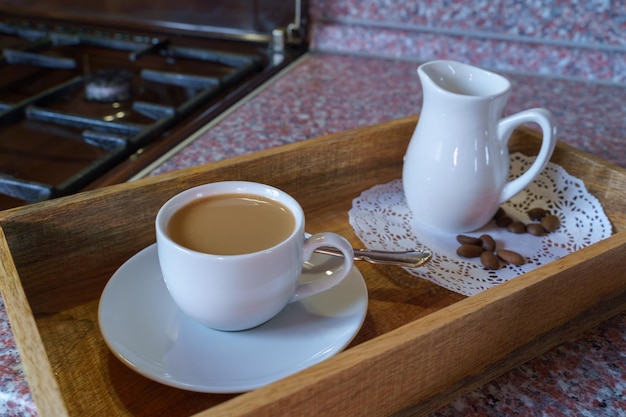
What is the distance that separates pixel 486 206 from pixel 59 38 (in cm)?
101

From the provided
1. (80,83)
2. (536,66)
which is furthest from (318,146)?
(536,66)

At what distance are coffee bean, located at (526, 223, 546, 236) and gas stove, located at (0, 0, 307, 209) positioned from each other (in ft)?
1.59

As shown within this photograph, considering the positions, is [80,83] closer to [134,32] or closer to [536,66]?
[134,32]

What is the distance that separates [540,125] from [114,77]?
2.37 ft

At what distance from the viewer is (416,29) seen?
1.25m

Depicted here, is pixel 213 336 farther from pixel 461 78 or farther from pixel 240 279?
pixel 461 78

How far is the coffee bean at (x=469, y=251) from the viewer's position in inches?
25.6

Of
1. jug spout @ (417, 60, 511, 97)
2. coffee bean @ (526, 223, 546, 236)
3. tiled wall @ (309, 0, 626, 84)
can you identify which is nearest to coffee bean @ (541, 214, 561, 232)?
coffee bean @ (526, 223, 546, 236)

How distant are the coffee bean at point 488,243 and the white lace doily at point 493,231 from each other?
0.07 ft

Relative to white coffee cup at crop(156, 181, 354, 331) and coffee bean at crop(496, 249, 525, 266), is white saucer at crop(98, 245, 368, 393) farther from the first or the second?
coffee bean at crop(496, 249, 525, 266)

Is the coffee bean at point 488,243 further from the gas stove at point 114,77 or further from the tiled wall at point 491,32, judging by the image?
the tiled wall at point 491,32

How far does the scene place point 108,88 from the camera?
3.38 ft

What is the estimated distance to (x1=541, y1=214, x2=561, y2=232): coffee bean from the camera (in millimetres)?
699

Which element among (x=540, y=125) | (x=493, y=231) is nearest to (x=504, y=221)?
(x=493, y=231)
